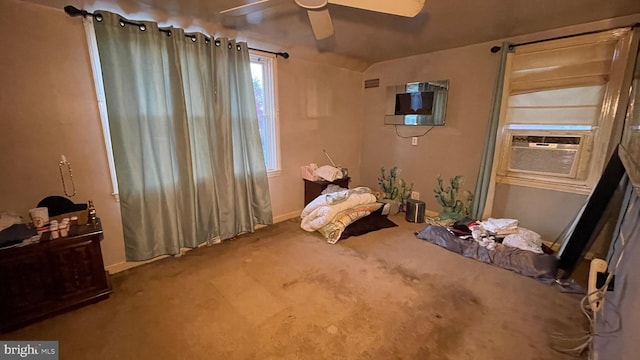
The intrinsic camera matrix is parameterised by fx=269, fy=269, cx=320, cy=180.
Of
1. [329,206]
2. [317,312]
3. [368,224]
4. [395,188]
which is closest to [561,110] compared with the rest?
[395,188]

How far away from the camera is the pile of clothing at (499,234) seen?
2.68 metres

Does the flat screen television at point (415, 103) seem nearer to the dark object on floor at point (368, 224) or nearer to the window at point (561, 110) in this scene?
the window at point (561, 110)

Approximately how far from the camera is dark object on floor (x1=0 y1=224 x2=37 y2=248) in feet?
5.51

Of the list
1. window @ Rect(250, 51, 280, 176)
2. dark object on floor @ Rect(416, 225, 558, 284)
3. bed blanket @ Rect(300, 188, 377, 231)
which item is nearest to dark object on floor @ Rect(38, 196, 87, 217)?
window @ Rect(250, 51, 280, 176)

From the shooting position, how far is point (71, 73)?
2.01 metres

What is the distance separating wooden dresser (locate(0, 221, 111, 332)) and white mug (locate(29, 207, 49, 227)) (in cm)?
12

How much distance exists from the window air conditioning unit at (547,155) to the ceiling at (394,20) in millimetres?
1077

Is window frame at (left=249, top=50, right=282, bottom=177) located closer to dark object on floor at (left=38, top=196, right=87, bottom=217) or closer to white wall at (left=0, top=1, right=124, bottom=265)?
white wall at (left=0, top=1, right=124, bottom=265)

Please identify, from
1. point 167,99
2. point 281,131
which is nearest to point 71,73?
point 167,99

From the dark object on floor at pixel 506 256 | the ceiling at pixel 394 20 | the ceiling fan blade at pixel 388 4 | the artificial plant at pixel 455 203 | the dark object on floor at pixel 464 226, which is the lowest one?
the dark object on floor at pixel 506 256

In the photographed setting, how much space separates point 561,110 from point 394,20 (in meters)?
1.90

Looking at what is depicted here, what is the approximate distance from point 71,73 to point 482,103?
3.94 metres

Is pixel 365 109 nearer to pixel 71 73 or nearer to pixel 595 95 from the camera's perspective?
pixel 595 95

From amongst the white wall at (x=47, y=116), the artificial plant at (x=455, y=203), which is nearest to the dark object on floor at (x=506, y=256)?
the artificial plant at (x=455, y=203)
